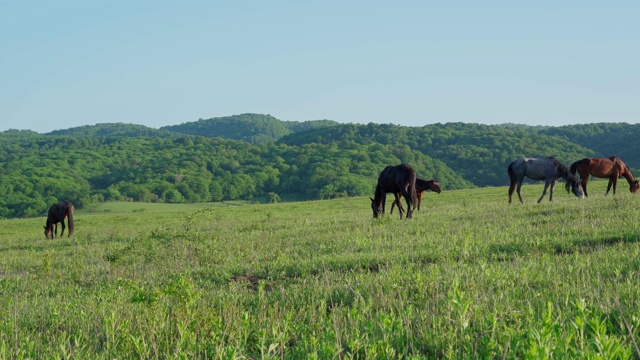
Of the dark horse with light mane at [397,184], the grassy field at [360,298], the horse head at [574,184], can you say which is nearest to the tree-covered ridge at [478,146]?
the horse head at [574,184]

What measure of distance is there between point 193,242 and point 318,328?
1055 centimetres

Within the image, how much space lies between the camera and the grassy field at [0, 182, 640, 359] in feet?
13.0

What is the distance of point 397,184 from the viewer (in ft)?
64.3

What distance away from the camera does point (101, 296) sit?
278 inches

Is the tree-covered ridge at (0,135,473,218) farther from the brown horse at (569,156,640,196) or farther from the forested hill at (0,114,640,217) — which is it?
the brown horse at (569,156,640,196)

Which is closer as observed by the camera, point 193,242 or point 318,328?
point 318,328

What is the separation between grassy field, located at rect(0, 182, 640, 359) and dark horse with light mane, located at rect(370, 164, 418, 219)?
510 centimetres

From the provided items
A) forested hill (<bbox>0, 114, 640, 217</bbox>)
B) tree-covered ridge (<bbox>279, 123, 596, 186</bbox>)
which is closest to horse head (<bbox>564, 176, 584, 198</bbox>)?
forested hill (<bbox>0, 114, 640, 217</bbox>)

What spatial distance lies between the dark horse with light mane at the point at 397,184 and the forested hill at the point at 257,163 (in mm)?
78262

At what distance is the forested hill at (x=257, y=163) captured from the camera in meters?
110

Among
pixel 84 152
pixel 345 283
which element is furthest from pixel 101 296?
pixel 84 152

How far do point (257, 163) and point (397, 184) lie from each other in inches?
4890

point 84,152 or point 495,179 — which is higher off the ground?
point 84,152

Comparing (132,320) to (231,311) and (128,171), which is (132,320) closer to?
(231,311)
